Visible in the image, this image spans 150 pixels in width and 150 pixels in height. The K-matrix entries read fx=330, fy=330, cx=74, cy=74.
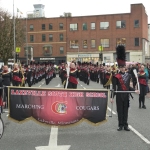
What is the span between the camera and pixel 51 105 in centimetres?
829

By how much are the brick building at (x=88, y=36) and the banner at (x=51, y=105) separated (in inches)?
2266

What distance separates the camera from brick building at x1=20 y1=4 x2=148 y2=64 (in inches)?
2628

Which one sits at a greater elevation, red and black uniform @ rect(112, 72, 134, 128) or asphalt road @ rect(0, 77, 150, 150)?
red and black uniform @ rect(112, 72, 134, 128)

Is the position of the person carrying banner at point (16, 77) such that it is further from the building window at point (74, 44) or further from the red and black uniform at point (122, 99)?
the building window at point (74, 44)

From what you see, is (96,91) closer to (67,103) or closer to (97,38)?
(67,103)

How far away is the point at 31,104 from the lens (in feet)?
27.2

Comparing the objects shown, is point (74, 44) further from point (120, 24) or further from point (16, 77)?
point (16, 77)

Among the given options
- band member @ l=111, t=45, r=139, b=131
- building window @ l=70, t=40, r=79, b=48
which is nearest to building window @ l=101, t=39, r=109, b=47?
building window @ l=70, t=40, r=79, b=48

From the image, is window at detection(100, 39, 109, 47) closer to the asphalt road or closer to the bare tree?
the bare tree

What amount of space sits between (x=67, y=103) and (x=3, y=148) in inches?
79.1

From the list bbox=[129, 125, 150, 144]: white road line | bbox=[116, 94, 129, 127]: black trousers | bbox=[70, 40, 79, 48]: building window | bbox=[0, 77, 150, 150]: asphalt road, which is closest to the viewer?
bbox=[0, 77, 150, 150]: asphalt road

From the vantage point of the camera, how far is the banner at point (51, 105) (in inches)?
326

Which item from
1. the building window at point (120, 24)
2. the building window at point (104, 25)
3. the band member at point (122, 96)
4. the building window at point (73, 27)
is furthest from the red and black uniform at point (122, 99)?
the building window at point (73, 27)

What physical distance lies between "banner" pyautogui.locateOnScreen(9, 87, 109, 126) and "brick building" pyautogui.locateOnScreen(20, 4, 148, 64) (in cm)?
5756
